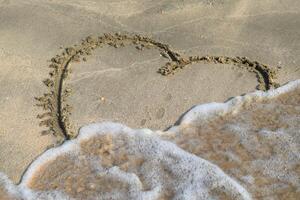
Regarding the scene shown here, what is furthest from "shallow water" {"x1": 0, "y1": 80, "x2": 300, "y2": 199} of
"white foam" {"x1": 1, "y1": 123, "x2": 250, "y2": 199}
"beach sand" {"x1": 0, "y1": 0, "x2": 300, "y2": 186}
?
"beach sand" {"x1": 0, "y1": 0, "x2": 300, "y2": 186}

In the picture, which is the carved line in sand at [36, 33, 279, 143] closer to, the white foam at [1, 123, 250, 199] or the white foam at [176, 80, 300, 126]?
the white foam at [176, 80, 300, 126]

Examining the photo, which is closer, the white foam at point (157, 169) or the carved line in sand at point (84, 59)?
the white foam at point (157, 169)

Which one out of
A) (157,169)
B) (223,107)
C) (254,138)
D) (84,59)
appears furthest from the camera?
(84,59)

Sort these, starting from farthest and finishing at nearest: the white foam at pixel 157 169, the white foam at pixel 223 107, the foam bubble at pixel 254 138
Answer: the white foam at pixel 223 107 → the foam bubble at pixel 254 138 → the white foam at pixel 157 169

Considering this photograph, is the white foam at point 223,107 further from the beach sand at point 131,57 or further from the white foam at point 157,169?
the white foam at point 157,169

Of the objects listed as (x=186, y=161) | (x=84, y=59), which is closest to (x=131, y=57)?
(x=84, y=59)

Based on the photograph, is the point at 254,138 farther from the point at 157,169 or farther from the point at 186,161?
the point at 157,169

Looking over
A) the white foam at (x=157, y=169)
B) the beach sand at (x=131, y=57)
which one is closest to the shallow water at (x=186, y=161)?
the white foam at (x=157, y=169)
